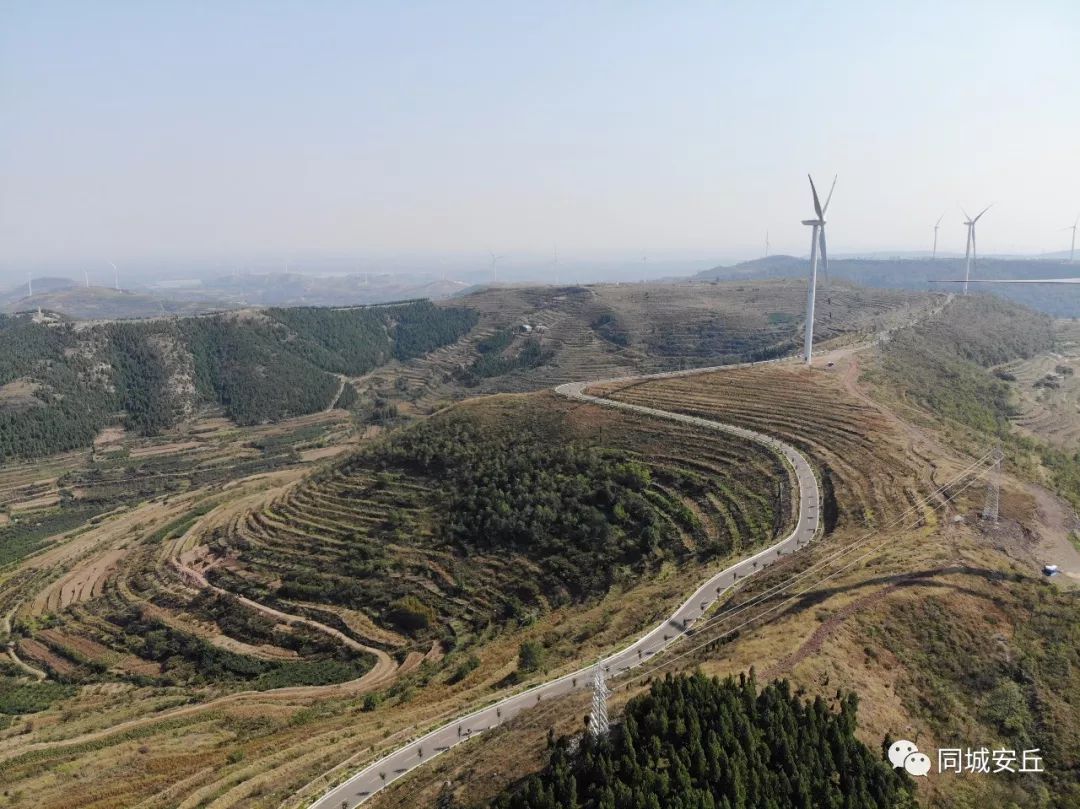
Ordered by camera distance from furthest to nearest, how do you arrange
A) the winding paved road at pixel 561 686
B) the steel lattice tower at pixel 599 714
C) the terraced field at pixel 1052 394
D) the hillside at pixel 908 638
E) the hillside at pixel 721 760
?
1. the terraced field at pixel 1052 394
2. the winding paved road at pixel 561 686
3. the hillside at pixel 908 638
4. the steel lattice tower at pixel 599 714
5. the hillside at pixel 721 760

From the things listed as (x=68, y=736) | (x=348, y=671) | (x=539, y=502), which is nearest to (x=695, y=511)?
(x=539, y=502)

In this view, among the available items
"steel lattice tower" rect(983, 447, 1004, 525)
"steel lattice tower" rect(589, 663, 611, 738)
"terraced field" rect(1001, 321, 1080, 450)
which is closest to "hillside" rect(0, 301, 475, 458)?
"steel lattice tower" rect(589, 663, 611, 738)

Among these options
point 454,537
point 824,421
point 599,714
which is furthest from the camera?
point 824,421

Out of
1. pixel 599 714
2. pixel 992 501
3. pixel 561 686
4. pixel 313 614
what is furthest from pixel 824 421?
pixel 313 614

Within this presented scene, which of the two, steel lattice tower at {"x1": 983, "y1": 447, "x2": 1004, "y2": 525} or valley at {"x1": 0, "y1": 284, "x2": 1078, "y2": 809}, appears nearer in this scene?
valley at {"x1": 0, "y1": 284, "x2": 1078, "y2": 809}

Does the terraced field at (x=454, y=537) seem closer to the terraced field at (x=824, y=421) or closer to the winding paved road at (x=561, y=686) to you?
the winding paved road at (x=561, y=686)

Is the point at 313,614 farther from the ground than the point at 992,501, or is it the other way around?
the point at 992,501

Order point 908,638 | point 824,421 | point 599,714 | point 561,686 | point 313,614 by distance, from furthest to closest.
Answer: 1. point 824,421
2. point 313,614
3. point 561,686
4. point 908,638
5. point 599,714

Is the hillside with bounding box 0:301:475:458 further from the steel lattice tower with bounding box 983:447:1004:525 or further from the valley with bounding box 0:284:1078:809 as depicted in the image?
the steel lattice tower with bounding box 983:447:1004:525

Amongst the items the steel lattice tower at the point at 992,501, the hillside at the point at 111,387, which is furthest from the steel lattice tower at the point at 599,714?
the hillside at the point at 111,387

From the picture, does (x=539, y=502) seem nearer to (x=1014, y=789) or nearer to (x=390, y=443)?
(x=390, y=443)

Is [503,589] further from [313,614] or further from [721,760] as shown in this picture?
[721,760]
